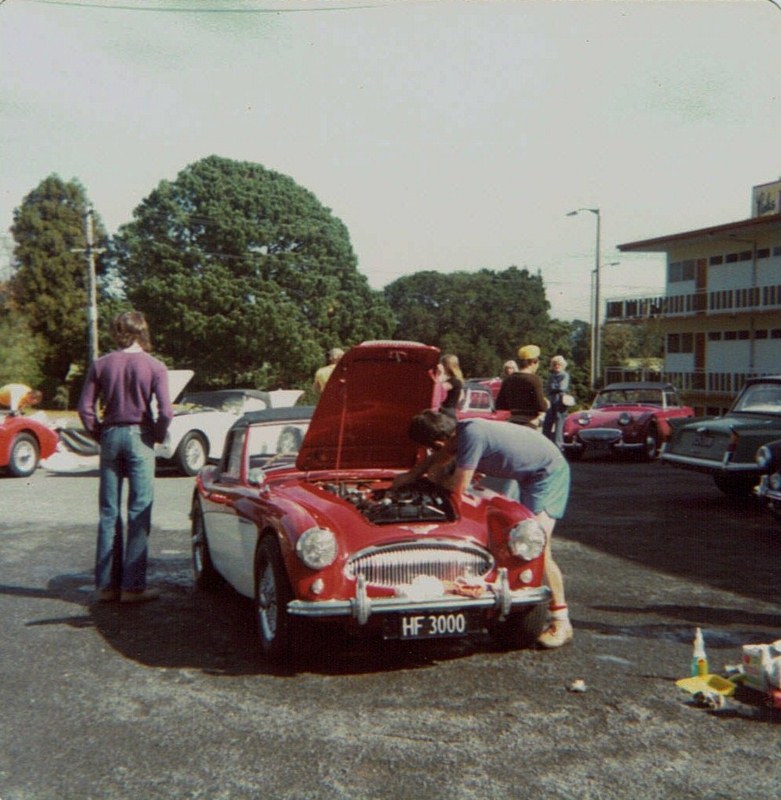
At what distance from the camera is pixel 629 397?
17.9 metres

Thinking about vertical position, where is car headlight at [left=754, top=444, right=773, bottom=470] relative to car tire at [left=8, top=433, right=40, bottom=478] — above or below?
above

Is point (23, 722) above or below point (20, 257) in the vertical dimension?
below

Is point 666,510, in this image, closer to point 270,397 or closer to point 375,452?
point 375,452

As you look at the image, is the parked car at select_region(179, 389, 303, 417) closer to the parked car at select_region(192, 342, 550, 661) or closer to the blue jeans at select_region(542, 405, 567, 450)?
the blue jeans at select_region(542, 405, 567, 450)

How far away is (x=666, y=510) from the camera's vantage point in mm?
10617

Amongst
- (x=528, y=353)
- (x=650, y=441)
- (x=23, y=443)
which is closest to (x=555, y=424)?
(x=650, y=441)

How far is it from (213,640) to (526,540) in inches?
72.9

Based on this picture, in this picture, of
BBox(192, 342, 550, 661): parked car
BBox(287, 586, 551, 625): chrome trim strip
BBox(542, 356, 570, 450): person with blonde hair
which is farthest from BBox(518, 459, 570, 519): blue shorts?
BBox(542, 356, 570, 450): person with blonde hair

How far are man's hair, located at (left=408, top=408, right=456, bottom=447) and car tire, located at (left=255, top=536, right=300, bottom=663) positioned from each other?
3.33ft

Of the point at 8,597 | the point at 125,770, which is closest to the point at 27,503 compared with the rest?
the point at 8,597

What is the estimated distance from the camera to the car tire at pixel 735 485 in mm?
11223

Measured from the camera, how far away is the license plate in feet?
15.4

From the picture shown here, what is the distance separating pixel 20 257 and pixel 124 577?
1736 inches

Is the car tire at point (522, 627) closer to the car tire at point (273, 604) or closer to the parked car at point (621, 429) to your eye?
the car tire at point (273, 604)
